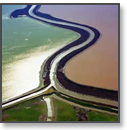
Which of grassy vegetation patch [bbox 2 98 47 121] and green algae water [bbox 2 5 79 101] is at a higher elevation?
green algae water [bbox 2 5 79 101]

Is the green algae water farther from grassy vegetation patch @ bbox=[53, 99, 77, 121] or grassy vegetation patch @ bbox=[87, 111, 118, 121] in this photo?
grassy vegetation patch @ bbox=[87, 111, 118, 121]

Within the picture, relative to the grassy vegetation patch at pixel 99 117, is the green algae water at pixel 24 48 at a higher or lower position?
higher

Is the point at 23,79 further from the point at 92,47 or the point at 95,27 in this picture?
the point at 95,27

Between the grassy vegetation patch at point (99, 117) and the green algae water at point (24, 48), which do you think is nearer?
the grassy vegetation patch at point (99, 117)

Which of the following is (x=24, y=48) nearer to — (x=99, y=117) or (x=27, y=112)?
(x=27, y=112)

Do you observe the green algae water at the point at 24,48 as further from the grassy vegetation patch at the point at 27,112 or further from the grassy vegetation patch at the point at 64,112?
the grassy vegetation patch at the point at 64,112

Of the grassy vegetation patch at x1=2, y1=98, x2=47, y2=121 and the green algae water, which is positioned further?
the green algae water

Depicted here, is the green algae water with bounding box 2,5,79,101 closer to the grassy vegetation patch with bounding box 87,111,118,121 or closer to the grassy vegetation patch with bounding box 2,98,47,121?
the grassy vegetation patch with bounding box 2,98,47,121
